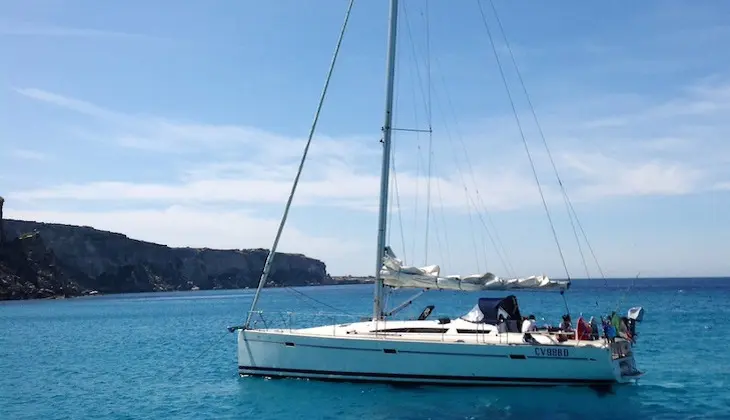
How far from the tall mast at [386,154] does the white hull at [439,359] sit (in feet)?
6.42

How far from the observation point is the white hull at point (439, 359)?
18297mm

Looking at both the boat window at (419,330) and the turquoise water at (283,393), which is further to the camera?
the boat window at (419,330)

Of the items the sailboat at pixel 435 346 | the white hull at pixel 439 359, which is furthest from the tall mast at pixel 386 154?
the white hull at pixel 439 359

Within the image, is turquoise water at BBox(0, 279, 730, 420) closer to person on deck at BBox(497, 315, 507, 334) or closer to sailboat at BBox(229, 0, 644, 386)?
sailboat at BBox(229, 0, 644, 386)

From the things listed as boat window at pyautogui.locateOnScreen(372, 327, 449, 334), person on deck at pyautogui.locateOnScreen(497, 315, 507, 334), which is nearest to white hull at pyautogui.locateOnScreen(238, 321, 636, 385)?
person on deck at pyautogui.locateOnScreen(497, 315, 507, 334)

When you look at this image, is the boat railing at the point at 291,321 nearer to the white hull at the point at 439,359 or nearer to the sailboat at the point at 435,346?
the sailboat at the point at 435,346

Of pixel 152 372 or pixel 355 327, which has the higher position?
pixel 355 327

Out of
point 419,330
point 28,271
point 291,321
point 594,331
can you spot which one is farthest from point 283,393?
point 28,271

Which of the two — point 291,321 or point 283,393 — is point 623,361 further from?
point 291,321

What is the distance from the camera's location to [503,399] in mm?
18031

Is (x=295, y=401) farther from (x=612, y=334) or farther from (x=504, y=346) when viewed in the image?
(x=612, y=334)

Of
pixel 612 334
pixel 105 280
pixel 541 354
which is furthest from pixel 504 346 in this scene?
pixel 105 280

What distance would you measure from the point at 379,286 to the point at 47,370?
15.3 meters

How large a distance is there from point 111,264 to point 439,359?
13750 cm
